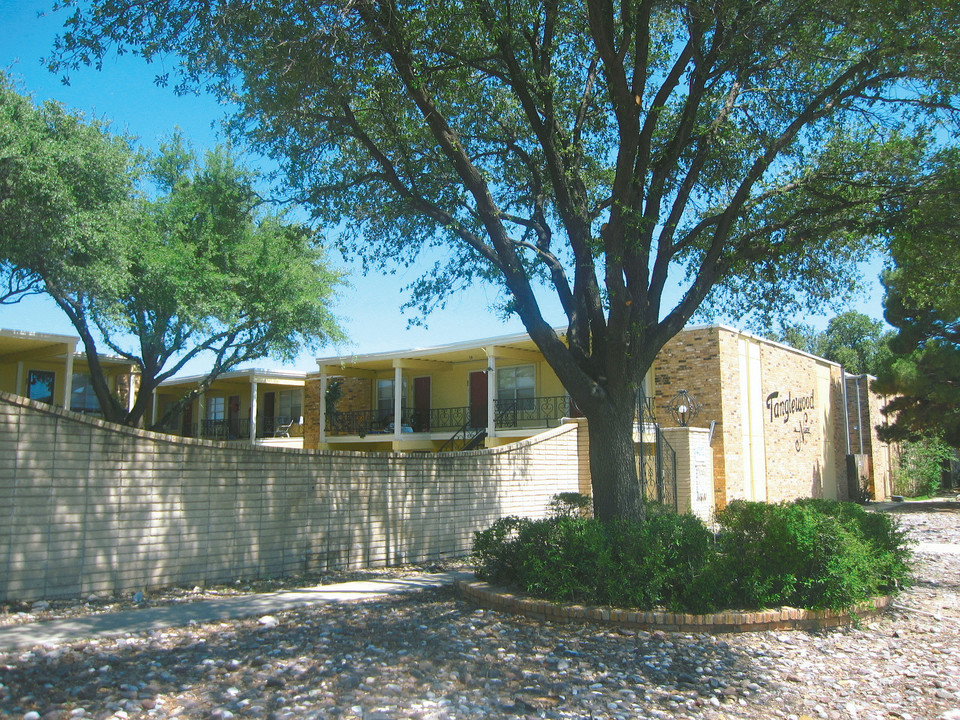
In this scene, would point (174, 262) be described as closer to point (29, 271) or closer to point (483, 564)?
point (29, 271)

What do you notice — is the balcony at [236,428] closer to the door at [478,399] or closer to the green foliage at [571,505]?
the door at [478,399]

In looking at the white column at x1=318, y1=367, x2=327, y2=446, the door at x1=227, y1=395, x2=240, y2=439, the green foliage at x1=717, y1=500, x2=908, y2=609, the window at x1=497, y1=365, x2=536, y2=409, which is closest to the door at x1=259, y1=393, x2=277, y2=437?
the door at x1=227, y1=395, x2=240, y2=439

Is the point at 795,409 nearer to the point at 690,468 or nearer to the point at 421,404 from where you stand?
the point at 690,468

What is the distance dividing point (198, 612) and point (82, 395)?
2292 cm

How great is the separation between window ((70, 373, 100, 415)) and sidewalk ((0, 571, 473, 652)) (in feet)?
70.5

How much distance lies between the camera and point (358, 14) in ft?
30.2

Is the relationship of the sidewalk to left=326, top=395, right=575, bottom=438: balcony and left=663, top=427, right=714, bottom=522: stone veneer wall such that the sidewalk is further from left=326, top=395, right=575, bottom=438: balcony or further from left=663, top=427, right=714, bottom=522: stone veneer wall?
left=326, top=395, right=575, bottom=438: balcony

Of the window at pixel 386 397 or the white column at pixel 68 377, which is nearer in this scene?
the white column at pixel 68 377

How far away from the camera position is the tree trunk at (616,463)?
894 centimetres

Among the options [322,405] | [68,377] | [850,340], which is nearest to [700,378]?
[322,405]

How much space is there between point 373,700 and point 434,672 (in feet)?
2.44

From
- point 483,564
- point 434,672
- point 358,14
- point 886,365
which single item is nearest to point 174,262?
point 358,14

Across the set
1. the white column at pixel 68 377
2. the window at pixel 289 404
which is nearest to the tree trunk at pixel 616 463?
the white column at pixel 68 377

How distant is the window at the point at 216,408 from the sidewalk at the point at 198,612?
26.2m
